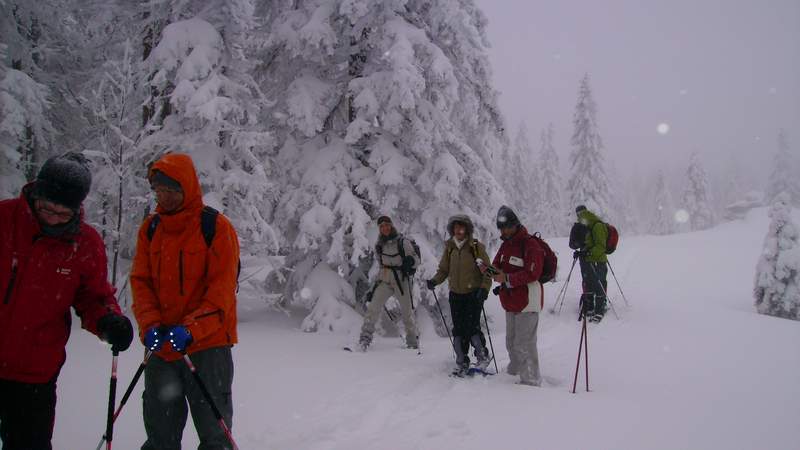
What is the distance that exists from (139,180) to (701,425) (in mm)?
11960

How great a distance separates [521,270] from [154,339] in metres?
5.08

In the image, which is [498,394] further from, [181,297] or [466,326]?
[181,297]

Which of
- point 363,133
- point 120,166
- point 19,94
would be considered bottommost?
point 120,166

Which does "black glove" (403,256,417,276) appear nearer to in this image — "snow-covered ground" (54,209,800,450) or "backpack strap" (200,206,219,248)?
"snow-covered ground" (54,209,800,450)

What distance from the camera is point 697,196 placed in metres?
67.5

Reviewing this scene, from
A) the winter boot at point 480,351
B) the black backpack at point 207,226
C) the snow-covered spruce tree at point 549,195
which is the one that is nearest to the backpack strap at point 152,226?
the black backpack at point 207,226

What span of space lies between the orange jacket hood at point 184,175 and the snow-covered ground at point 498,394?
266 centimetres

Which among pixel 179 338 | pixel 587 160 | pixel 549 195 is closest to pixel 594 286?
pixel 179 338

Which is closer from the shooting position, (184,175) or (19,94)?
(184,175)

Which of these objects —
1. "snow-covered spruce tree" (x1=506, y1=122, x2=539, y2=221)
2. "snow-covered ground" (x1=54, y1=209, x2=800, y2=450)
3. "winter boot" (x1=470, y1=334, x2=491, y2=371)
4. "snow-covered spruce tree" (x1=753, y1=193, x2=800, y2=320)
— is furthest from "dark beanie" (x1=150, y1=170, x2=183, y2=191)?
"snow-covered spruce tree" (x1=506, y1=122, x2=539, y2=221)

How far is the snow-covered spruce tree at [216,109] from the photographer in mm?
9789

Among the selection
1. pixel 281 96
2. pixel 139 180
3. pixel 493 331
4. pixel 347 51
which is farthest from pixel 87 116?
pixel 493 331

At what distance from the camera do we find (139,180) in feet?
38.0

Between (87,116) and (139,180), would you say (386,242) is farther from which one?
(87,116)
